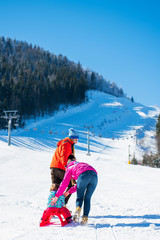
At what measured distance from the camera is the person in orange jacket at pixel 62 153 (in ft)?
14.5

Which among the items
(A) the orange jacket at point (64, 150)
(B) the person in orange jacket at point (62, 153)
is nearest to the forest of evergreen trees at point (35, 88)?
(B) the person in orange jacket at point (62, 153)

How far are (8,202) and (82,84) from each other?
87.8 metres

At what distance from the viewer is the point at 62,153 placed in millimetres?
4445

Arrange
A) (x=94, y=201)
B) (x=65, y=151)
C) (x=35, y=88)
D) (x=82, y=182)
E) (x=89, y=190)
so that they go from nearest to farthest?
1. (x=82, y=182)
2. (x=89, y=190)
3. (x=65, y=151)
4. (x=94, y=201)
5. (x=35, y=88)

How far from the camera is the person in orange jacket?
4434mm

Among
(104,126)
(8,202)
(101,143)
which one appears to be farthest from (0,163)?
(104,126)

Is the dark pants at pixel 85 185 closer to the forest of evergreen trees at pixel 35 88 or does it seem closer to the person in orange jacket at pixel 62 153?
the person in orange jacket at pixel 62 153

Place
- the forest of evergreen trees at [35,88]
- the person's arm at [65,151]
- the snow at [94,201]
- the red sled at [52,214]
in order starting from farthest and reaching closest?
1. the forest of evergreen trees at [35,88]
2. the person's arm at [65,151]
3. the red sled at [52,214]
4. the snow at [94,201]

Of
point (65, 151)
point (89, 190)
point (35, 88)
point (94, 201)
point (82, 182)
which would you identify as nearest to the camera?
point (82, 182)

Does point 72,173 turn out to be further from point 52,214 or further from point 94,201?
point 94,201

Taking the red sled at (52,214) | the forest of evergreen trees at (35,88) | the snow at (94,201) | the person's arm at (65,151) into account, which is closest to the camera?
the snow at (94,201)

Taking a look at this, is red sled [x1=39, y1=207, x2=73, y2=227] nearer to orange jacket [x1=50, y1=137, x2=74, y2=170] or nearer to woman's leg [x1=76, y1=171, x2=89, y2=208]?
woman's leg [x1=76, y1=171, x2=89, y2=208]

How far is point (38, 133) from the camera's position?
5291 cm

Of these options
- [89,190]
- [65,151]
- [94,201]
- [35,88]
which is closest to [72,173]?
[89,190]
